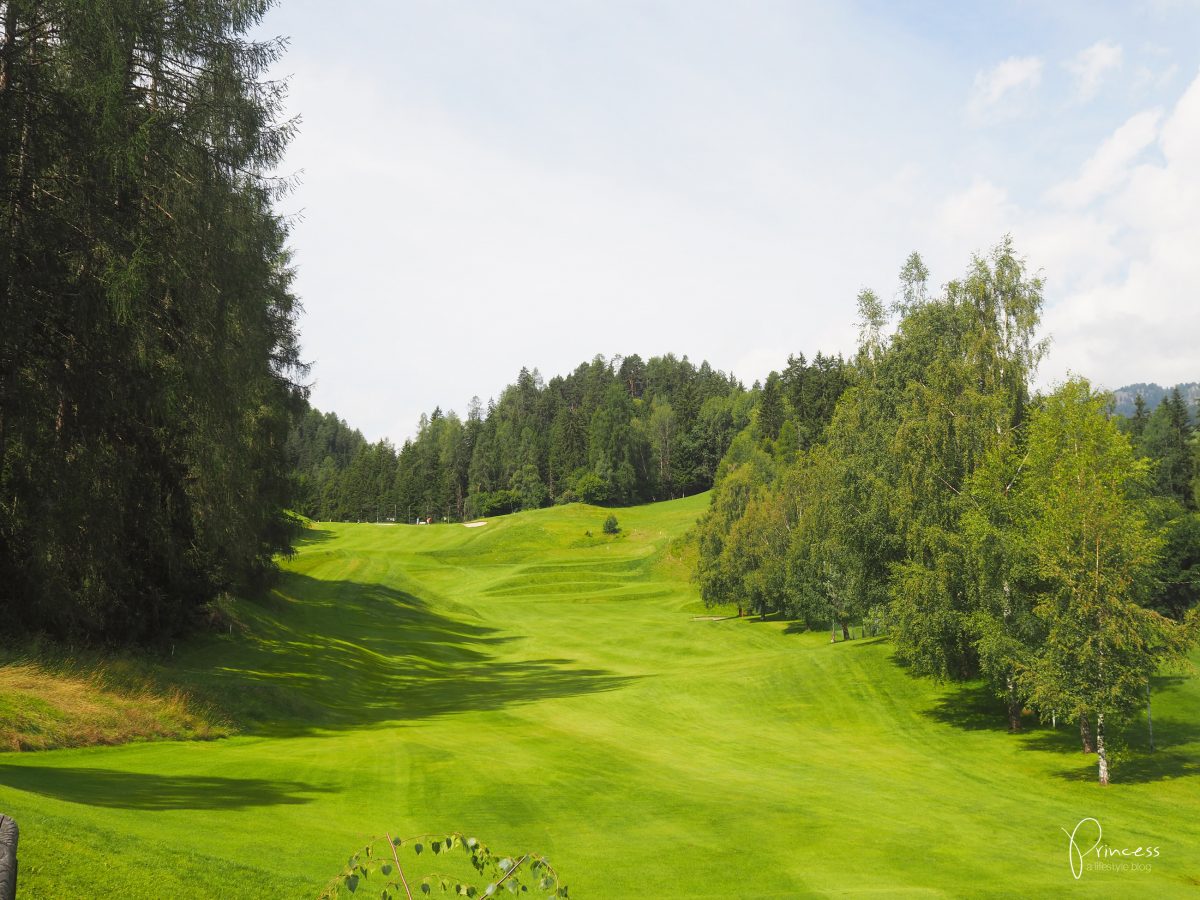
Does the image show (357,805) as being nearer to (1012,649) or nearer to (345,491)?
(1012,649)

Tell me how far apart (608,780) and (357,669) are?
72.7 ft

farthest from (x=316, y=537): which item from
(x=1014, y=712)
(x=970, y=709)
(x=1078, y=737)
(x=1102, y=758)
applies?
(x=1102, y=758)

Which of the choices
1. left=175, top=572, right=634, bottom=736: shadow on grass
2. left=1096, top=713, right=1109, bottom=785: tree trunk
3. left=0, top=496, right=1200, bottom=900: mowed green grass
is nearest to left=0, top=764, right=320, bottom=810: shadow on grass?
left=0, top=496, right=1200, bottom=900: mowed green grass

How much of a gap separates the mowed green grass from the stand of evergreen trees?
5.01 m

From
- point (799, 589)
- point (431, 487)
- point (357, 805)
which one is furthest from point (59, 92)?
point (431, 487)

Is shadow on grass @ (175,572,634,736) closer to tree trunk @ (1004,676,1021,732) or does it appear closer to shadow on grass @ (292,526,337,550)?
tree trunk @ (1004,676,1021,732)

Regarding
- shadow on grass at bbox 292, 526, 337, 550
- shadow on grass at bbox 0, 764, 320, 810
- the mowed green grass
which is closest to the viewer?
the mowed green grass

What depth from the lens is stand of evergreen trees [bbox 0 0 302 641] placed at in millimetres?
18984

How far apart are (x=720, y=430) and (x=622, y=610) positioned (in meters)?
87.9

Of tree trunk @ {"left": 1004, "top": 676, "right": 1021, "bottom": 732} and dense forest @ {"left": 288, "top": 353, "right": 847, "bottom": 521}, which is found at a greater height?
dense forest @ {"left": 288, "top": 353, "right": 847, "bottom": 521}

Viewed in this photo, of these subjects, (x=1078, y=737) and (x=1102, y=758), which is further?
(x=1078, y=737)

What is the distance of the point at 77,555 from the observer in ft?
67.9

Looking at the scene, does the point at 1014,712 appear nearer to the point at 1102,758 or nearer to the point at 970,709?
the point at 970,709

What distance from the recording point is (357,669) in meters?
40.3
